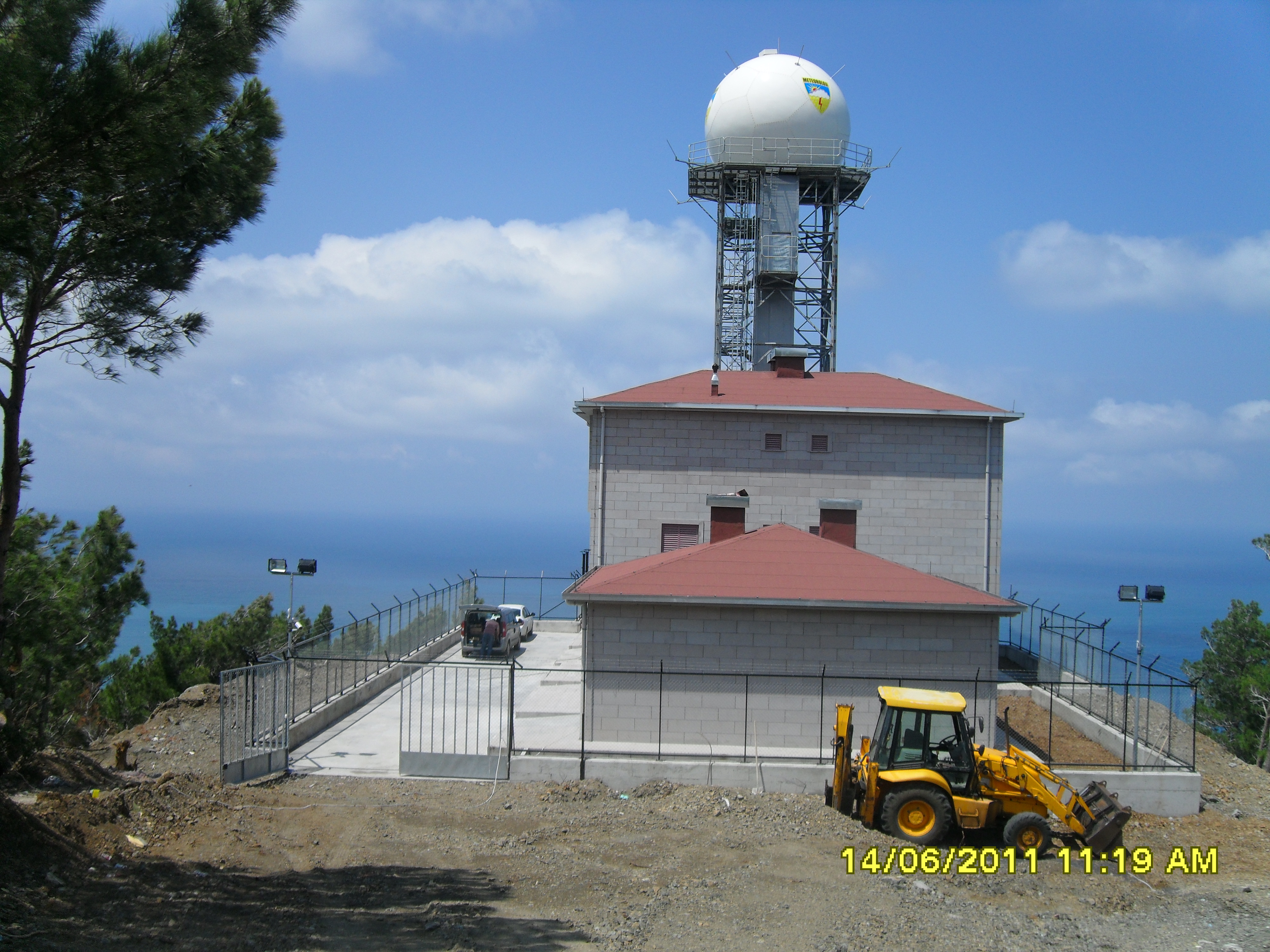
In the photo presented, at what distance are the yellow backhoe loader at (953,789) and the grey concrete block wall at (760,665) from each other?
12.1 ft

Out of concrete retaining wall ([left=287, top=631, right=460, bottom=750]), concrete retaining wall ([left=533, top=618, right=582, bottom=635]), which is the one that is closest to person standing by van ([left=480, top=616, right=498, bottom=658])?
concrete retaining wall ([left=287, top=631, right=460, bottom=750])

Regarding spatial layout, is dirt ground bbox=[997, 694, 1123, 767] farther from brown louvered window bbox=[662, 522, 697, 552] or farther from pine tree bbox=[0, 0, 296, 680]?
pine tree bbox=[0, 0, 296, 680]

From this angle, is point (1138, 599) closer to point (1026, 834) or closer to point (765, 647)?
point (1026, 834)

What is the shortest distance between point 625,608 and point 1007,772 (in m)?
6.79

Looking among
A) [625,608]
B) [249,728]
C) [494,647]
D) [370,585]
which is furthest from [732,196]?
[370,585]

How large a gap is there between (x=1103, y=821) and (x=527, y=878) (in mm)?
7576

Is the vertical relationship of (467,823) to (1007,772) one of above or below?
below

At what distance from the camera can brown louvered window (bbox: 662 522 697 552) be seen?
25.2 m

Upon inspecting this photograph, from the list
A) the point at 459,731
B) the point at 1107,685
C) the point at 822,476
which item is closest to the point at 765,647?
the point at 459,731

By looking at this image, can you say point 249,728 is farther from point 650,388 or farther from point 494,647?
point 650,388

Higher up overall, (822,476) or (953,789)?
(822,476)

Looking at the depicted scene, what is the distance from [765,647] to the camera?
16875 mm

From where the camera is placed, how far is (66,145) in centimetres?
903

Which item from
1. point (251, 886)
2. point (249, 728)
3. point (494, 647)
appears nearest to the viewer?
point (251, 886)
